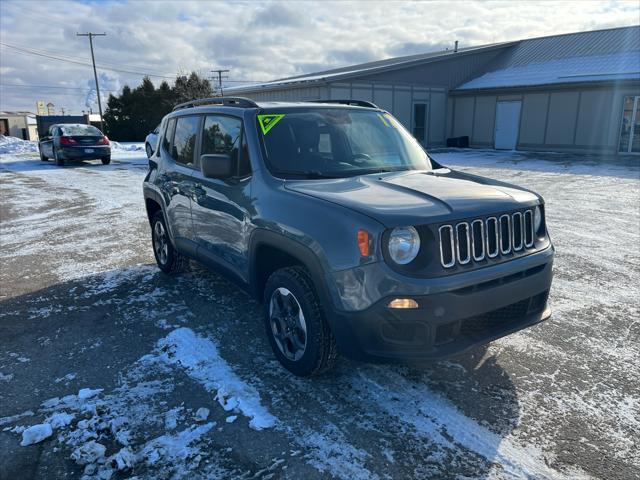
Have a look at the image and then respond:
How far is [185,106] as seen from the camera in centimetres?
534

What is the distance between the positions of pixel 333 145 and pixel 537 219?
1694mm

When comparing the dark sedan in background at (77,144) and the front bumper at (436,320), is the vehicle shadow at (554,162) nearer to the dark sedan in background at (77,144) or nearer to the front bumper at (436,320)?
the front bumper at (436,320)

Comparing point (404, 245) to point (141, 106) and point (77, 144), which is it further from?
point (141, 106)

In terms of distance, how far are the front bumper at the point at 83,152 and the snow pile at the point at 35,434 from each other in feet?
59.6

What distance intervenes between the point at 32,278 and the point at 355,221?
15.8 ft

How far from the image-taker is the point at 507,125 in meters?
24.0

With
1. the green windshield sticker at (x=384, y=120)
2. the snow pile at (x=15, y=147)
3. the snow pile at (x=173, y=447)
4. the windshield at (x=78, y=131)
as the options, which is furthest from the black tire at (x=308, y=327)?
the snow pile at (x=15, y=147)

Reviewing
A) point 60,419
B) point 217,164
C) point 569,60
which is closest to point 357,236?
point 217,164

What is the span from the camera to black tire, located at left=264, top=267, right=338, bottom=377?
3051mm

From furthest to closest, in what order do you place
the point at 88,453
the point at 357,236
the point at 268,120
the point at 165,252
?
the point at 165,252 → the point at 268,120 → the point at 357,236 → the point at 88,453

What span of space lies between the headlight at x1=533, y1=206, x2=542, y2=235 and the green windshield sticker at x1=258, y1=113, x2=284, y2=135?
83.6 inches

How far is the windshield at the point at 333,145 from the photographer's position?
3.66 metres

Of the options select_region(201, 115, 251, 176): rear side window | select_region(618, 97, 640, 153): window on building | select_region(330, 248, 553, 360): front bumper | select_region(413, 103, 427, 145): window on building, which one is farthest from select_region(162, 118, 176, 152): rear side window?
select_region(413, 103, 427, 145): window on building

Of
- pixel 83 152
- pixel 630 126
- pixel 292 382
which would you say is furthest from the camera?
pixel 630 126
